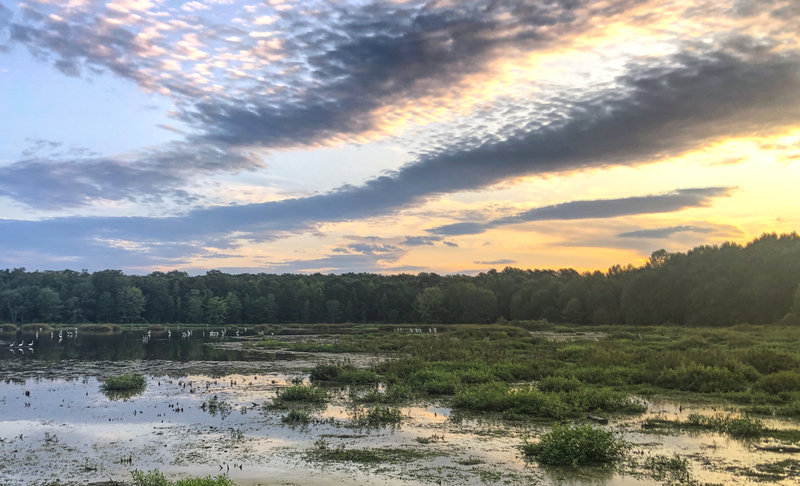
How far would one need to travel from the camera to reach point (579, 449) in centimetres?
1318

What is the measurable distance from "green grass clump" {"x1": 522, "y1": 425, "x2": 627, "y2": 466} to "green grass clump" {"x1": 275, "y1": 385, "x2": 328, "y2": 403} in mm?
10761

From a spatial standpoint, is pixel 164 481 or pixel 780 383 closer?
pixel 164 481

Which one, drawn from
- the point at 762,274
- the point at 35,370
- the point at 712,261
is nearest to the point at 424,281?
the point at 712,261

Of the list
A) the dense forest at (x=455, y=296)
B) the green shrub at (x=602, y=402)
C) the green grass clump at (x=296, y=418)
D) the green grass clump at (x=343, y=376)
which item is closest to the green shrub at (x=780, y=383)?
the green shrub at (x=602, y=402)

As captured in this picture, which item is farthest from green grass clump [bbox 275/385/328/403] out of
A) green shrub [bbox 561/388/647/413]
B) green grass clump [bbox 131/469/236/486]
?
green shrub [bbox 561/388/647/413]

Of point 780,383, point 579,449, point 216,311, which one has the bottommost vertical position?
point 216,311

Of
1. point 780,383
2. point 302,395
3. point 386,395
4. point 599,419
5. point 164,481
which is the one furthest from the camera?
point 386,395

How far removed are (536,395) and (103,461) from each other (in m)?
13.7

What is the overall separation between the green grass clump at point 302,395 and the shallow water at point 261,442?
58 cm

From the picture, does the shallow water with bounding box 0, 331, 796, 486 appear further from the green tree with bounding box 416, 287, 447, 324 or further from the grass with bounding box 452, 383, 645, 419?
the green tree with bounding box 416, 287, 447, 324

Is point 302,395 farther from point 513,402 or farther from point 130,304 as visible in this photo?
point 130,304


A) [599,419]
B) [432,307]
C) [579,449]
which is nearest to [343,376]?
[599,419]

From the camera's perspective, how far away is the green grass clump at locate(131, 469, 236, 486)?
10.4 metres

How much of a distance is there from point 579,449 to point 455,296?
11365 cm
